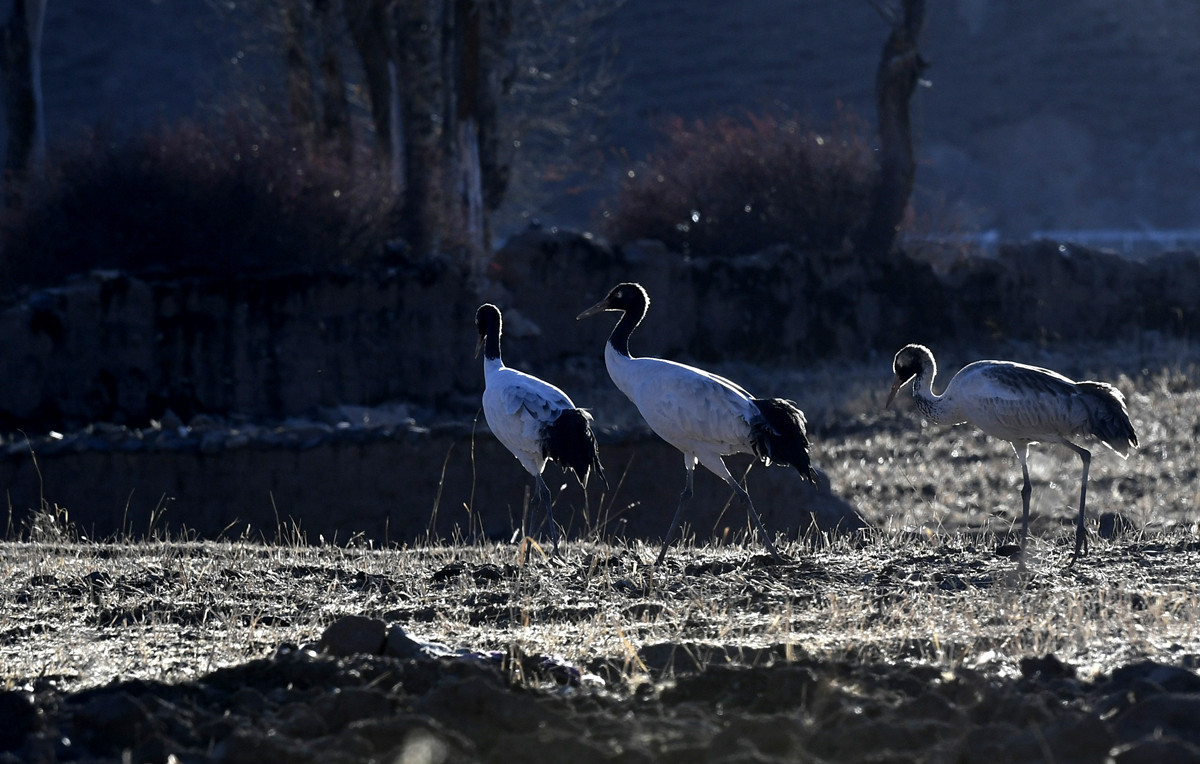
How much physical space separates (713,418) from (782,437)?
15.3 inches

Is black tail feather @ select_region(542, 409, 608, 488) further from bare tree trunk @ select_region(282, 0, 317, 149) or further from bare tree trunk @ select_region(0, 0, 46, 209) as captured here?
bare tree trunk @ select_region(282, 0, 317, 149)

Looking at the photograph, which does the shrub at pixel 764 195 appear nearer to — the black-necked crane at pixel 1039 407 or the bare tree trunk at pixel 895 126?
the bare tree trunk at pixel 895 126

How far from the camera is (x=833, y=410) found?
16672 mm

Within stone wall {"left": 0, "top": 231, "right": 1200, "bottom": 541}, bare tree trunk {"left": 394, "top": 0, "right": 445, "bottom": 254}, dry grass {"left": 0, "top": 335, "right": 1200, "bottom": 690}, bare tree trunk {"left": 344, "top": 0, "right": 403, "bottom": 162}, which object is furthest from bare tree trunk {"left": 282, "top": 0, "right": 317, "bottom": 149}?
dry grass {"left": 0, "top": 335, "right": 1200, "bottom": 690}

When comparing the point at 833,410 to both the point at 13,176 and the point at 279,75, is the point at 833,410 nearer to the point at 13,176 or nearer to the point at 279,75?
the point at 13,176

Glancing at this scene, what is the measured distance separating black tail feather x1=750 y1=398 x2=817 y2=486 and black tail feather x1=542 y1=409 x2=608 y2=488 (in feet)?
3.42

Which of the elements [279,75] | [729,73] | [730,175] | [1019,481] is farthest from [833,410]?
[729,73]

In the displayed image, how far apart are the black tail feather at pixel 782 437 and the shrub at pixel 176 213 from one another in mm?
11263

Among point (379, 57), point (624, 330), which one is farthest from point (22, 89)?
point (624, 330)

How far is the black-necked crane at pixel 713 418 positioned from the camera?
7773 mm

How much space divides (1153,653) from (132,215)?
607 inches

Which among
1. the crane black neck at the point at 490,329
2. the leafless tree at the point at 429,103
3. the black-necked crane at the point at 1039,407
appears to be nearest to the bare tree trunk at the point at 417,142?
the leafless tree at the point at 429,103

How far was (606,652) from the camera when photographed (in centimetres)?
537

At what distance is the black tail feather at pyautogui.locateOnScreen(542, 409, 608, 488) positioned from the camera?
851 centimetres
